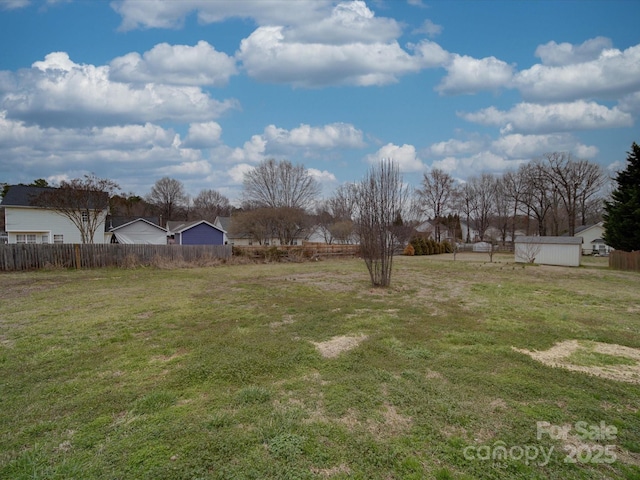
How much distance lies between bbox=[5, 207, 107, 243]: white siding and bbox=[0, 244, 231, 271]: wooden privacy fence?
8.54 m

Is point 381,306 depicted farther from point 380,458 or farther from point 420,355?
point 380,458

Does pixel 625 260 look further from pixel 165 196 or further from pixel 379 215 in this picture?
pixel 165 196

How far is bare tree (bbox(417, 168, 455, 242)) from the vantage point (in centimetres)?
4550

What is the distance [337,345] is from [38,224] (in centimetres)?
2676

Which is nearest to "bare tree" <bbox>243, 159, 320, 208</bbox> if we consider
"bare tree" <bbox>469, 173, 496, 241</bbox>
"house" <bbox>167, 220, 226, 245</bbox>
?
"house" <bbox>167, 220, 226, 245</bbox>

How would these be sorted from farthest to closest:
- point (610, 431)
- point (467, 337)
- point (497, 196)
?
point (497, 196) → point (467, 337) → point (610, 431)

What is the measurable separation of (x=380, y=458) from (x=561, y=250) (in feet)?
82.5

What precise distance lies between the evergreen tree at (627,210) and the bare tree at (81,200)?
1250 inches

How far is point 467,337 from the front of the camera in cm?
550

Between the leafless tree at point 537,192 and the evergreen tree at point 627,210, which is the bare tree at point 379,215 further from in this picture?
the leafless tree at point 537,192

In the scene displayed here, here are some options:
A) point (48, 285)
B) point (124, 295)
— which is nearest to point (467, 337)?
point (124, 295)

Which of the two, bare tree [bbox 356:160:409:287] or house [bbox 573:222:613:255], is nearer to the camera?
bare tree [bbox 356:160:409:287]

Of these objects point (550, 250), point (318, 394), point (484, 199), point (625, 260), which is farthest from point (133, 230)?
point (484, 199)

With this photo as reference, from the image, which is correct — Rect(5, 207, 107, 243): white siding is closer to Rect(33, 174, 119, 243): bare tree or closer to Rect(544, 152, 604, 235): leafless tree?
Rect(33, 174, 119, 243): bare tree
